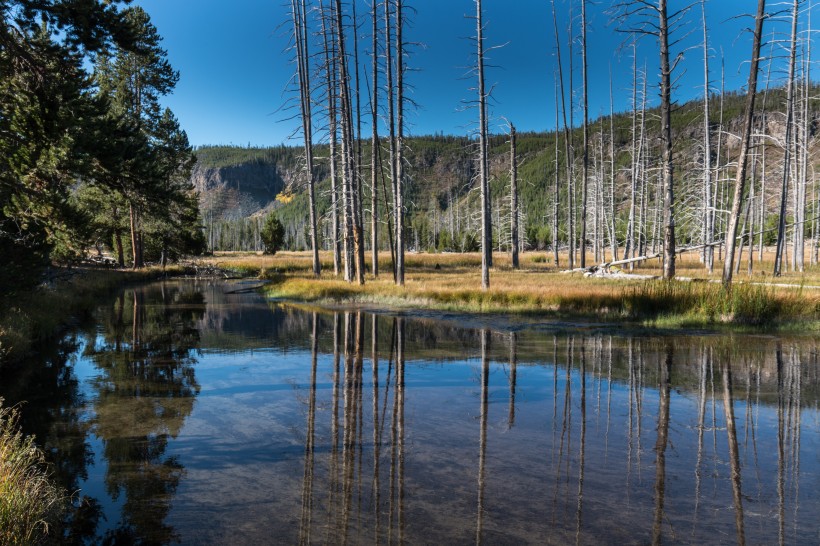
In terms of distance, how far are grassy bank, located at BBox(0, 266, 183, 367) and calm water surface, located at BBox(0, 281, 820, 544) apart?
0.68 m

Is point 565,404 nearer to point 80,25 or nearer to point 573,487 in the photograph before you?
point 573,487

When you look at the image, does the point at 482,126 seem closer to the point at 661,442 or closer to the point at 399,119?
the point at 399,119

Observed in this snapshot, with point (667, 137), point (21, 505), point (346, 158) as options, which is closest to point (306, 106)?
point (346, 158)

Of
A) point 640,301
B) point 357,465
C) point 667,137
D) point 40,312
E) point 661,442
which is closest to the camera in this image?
point 357,465

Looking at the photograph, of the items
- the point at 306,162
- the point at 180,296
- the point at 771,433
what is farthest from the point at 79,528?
the point at 306,162

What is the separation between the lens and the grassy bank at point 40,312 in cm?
1116

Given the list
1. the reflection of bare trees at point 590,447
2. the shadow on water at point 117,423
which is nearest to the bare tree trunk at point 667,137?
the reflection of bare trees at point 590,447

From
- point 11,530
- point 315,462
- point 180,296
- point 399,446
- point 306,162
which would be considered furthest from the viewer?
point 306,162

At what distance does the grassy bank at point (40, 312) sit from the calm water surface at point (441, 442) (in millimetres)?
678

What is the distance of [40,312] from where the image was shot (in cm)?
1526

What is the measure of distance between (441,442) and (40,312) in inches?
569

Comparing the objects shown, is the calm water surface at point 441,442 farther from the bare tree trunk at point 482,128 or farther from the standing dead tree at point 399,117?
the standing dead tree at point 399,117

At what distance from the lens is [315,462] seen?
18.5ft

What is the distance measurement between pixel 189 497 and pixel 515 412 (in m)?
4.36
